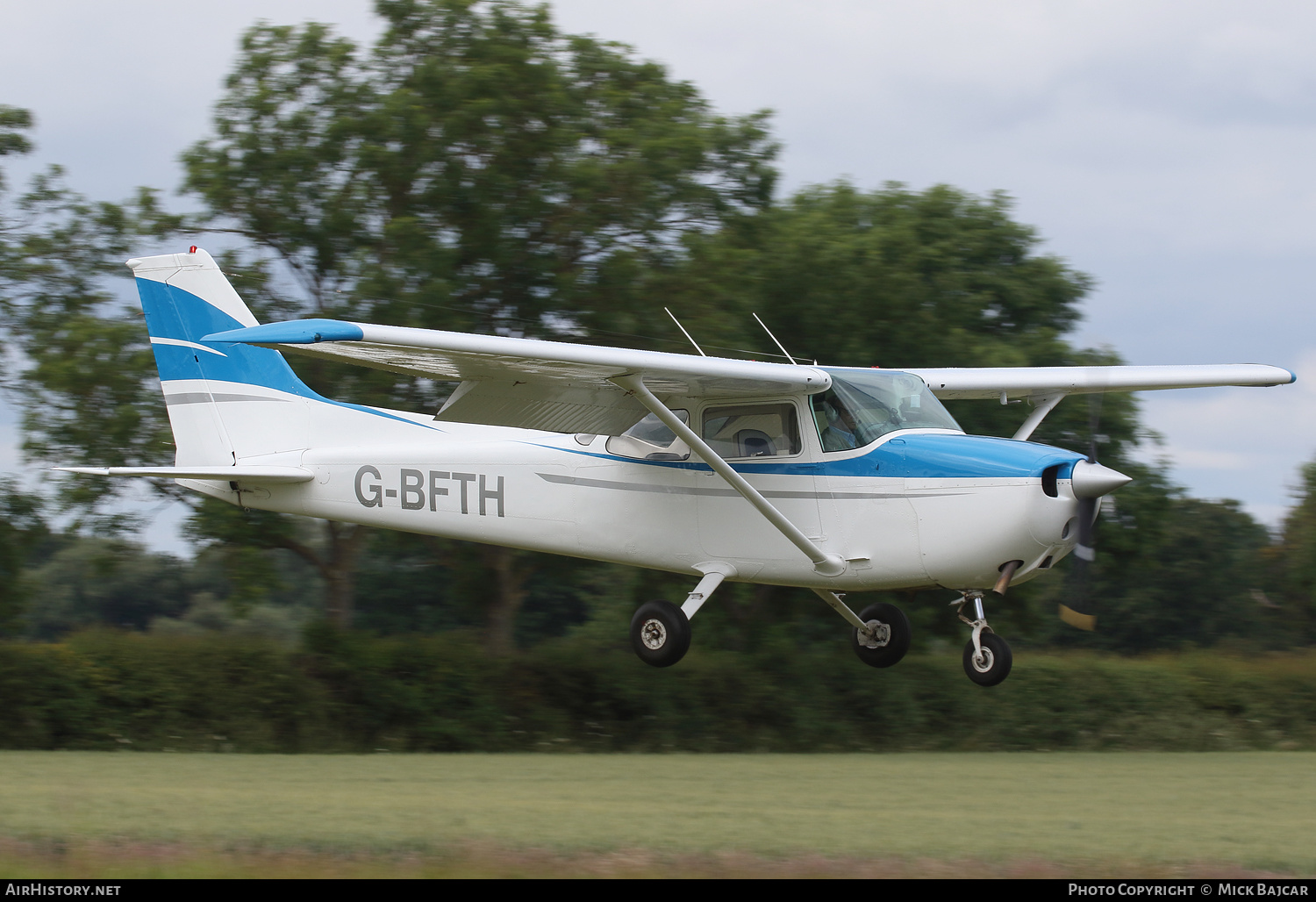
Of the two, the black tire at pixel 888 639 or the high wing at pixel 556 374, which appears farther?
the black tire at pixel 888 639

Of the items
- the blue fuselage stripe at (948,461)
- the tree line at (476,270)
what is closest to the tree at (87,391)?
the tree line at (476,270)

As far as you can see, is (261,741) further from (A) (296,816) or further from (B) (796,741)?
(A) (296,816)

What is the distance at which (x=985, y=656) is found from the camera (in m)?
10.7

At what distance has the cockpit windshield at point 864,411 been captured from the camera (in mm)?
10844

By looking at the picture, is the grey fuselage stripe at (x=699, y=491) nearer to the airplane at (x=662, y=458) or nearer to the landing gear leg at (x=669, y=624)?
the airplane at (x=662, y=458)

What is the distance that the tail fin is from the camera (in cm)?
1362

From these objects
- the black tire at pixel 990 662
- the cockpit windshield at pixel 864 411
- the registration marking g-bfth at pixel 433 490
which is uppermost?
the cockpit windshield at pixel 864 411

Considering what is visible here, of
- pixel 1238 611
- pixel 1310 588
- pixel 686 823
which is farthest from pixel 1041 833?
pixel 1238 611

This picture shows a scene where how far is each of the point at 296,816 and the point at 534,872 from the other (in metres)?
1.91

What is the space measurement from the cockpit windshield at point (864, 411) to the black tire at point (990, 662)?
1795 millimetres

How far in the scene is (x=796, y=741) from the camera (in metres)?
16.5

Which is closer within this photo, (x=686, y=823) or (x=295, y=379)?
(x=686, y=823)

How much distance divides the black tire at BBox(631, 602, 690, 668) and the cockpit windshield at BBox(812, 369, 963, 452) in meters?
2.00

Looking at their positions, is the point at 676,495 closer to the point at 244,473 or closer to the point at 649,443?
the point at 649,443
